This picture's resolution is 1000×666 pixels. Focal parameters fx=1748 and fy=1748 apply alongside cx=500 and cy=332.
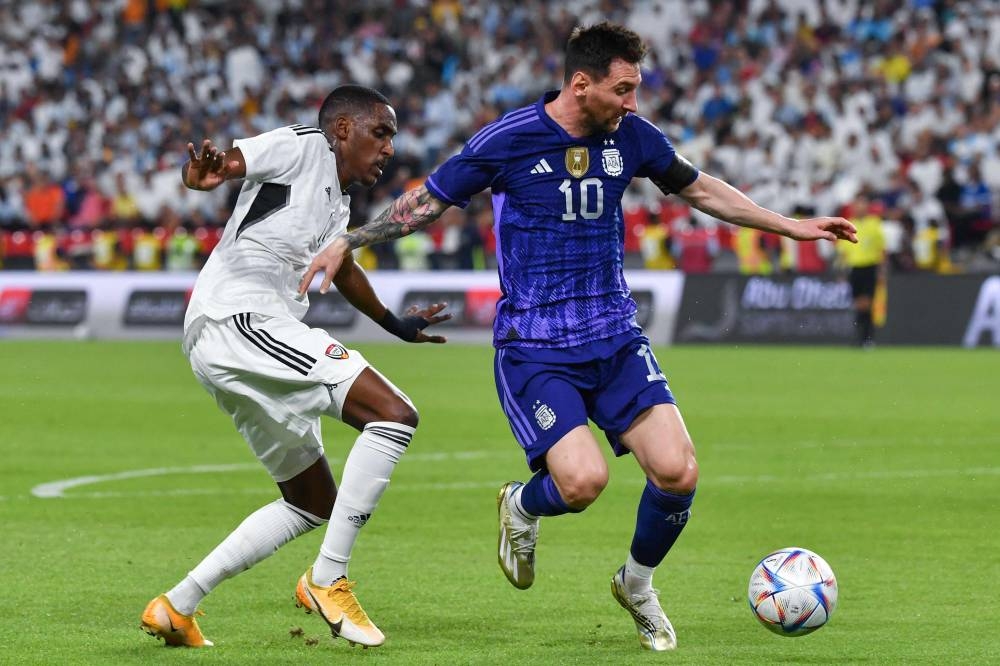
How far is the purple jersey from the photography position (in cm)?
652

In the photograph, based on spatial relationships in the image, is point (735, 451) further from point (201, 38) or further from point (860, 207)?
point (201, 38)

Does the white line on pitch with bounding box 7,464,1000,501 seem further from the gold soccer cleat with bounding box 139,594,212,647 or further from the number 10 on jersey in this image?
the number 10 on jersey

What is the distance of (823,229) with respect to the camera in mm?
6816

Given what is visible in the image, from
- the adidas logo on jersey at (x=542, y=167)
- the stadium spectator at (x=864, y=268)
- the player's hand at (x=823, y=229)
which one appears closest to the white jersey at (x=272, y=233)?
the adidas logo on jersey at (x=542, y=167)

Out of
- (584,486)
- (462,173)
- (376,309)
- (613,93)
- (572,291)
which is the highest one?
(613,93)

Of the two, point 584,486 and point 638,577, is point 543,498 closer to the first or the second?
point 584,486

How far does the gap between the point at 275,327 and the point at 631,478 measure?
5.68m

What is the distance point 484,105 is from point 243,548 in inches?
1046

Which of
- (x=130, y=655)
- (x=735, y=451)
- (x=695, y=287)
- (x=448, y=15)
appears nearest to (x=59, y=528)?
(x=130, y=655)

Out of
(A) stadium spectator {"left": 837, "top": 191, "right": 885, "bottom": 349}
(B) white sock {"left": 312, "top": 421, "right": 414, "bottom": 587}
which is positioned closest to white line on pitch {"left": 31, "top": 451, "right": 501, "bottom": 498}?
(B) white sock {"left": 312, "top": 421, "right": 414, "bottom": 587}

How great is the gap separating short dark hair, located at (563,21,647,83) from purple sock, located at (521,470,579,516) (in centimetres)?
150

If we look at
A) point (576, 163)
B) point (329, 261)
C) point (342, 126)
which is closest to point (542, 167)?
point (576, 163)

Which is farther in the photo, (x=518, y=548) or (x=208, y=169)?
(x=518, y=548)

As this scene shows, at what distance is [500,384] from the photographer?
6652 mm
